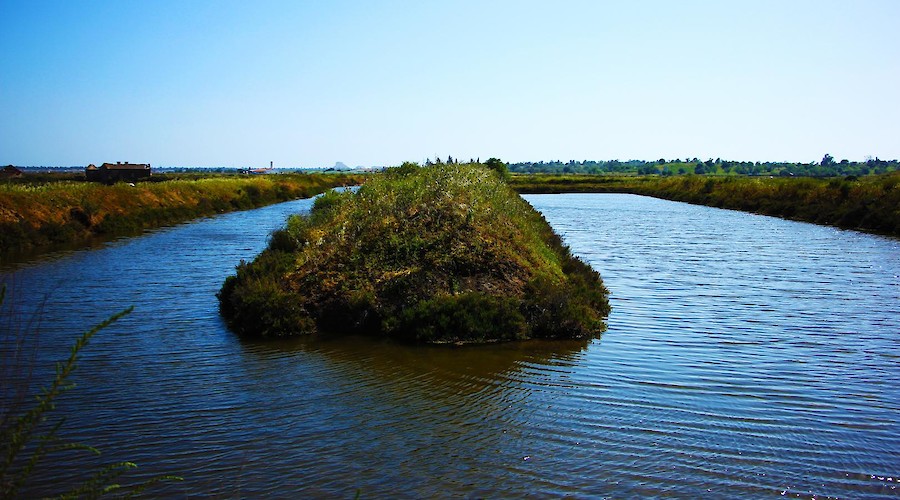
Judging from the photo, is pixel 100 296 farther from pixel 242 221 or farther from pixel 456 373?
pixel 242 221

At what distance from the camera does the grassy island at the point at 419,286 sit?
12953mm

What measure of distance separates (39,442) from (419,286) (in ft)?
23.2

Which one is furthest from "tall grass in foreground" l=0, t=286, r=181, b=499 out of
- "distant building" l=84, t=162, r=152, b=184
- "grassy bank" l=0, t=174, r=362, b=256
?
"distant building" l=84, t=162, r=152, b=184

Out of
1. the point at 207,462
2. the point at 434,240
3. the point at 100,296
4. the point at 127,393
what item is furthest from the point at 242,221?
the point at 207,462

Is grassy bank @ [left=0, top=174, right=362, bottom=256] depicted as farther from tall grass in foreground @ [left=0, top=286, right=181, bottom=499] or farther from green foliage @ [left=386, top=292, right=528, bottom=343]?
green foliage @ [left=386, top=292, right=528, bottom=343]

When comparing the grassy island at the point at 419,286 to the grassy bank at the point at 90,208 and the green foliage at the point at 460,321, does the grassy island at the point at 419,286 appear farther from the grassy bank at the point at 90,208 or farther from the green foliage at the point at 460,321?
the grassy bank at the point at 90,208

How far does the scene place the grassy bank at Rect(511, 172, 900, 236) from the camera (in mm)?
40375

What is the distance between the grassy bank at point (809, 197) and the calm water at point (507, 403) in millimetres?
26101

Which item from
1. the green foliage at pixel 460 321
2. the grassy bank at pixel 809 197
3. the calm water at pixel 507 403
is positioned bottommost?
the calm water at pixel 507 403

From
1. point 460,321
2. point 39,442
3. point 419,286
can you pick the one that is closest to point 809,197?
point 419,286

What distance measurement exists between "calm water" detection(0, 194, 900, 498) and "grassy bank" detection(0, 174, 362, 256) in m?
11.5

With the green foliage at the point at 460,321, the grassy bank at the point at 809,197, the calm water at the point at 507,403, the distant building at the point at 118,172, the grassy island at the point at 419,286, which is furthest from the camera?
the distant building at the point at 118,172

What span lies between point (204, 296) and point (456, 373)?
883 centimetres

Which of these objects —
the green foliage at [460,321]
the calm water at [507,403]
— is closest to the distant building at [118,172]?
the calm water at [507,403]
